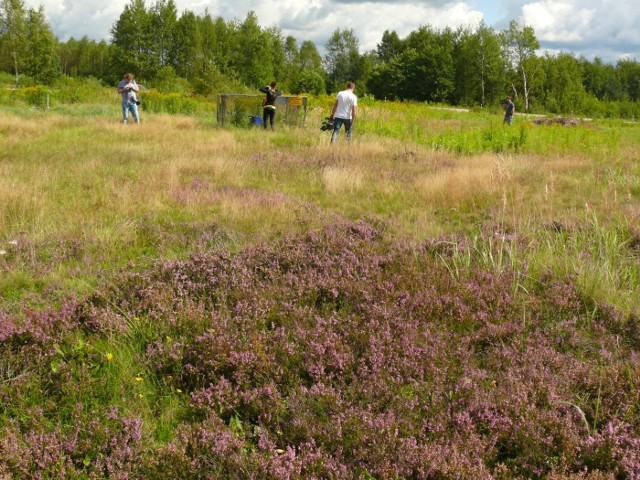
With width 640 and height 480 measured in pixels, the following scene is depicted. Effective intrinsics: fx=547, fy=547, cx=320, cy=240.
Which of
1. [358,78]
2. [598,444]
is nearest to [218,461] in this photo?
[598,444]

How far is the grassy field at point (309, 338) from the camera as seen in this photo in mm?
2831

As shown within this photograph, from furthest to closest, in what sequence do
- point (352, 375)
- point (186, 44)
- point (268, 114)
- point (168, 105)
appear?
point (186, 44)
point (168, 105)
point (268, 114)
point (352, 375)

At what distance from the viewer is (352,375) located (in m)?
3.50

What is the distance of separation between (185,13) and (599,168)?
→ 7935cm

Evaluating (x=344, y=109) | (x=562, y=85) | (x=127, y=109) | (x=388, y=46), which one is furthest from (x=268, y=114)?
(x=388, y=46)

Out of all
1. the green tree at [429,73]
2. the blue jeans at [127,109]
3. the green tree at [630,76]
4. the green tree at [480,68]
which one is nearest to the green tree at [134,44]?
the green tree at [429,73]

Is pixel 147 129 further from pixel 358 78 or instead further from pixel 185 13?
pixel 358 78

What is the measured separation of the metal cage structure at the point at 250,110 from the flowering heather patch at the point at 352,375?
14798mm

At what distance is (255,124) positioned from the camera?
19.0 meters

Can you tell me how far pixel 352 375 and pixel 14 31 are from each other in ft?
236

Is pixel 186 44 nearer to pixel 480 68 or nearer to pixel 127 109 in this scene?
pixel 480 68

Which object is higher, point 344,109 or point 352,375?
point 344,109

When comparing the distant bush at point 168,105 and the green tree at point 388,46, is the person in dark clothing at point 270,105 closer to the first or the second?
the distant bush at point 168,105

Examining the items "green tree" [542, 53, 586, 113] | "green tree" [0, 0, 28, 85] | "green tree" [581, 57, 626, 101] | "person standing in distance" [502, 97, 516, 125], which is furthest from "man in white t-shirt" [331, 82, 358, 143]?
"green tree" [581, 57, 626, 101]
